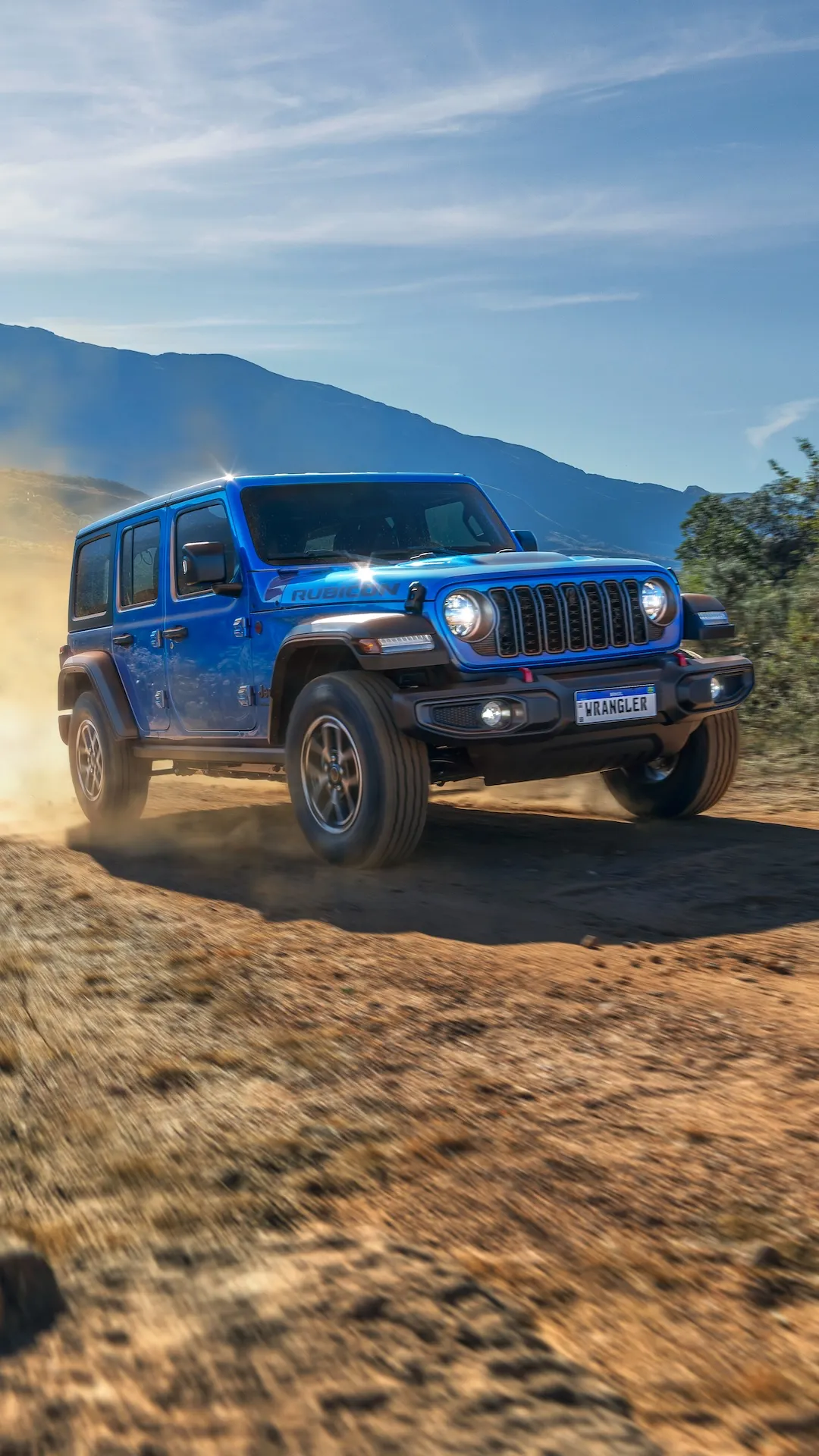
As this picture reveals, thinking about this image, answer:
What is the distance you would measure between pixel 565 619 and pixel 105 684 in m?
3.54

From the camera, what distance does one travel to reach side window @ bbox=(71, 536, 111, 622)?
8836 millimetres

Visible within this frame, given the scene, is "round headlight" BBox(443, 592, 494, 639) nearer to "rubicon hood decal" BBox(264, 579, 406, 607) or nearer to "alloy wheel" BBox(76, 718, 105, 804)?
"rubicon hood decal" BBox(264, 579, 406, 607)

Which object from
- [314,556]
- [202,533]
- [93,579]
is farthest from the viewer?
[93,579]

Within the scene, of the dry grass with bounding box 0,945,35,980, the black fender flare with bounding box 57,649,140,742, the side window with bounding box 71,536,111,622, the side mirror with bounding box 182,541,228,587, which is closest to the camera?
the dry grass with bounding box 0,945,35,980

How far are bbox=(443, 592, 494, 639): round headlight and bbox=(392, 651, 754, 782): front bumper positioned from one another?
21 centimetres

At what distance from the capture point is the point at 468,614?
5.86 metres

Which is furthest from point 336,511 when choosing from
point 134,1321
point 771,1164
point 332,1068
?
point 134,1321

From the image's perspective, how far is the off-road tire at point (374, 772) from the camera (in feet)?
18.8

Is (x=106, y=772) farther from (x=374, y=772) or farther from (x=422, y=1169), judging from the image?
(x=422, y=1169)

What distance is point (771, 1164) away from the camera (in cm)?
254

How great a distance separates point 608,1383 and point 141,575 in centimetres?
697

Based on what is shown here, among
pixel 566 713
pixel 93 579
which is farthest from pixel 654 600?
pixel 93 579

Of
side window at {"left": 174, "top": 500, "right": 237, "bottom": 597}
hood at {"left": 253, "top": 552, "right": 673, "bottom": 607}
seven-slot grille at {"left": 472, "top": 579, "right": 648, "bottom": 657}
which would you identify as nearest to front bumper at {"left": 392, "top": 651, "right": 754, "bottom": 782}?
seven-slot grille at {"left": 472, "top": 579, "right": 648, "bottom": 657}

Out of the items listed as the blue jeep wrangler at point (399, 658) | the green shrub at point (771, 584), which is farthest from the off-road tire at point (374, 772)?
the green shrub at point (771, 584)
